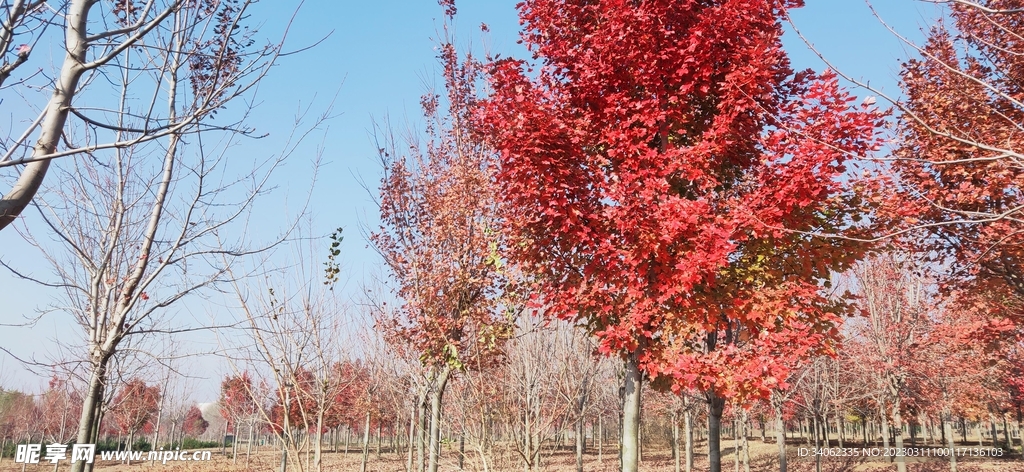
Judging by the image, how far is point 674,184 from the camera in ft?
17.2

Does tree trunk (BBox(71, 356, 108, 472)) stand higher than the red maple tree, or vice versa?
the red maple tree

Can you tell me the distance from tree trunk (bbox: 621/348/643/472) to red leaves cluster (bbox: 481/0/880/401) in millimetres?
345

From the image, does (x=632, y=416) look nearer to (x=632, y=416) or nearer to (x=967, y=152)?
(x=632, y=416)

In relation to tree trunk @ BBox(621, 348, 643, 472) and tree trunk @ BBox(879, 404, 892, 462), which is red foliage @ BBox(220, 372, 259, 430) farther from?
tree trunk @ BBox(879, 404, 892, 462)

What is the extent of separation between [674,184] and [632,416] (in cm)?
209

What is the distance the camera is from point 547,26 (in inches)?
214

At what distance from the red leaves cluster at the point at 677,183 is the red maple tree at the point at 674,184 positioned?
15 mm

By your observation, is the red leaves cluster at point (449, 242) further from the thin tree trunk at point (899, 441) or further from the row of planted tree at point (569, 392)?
the thin tree trunk at point (899, 441)

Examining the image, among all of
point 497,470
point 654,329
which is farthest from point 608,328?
point 497,470

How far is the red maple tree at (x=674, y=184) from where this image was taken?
4.38 m

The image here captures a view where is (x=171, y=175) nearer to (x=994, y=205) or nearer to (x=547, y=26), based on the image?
(x=547, y=26)

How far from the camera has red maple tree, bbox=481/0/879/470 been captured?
172 inches

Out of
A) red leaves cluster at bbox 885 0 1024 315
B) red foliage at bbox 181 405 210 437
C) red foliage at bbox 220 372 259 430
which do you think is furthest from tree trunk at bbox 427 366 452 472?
red foliage at bbox 181 405 210 437

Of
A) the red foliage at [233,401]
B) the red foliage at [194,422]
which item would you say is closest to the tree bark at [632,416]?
the red foliage at [233,401]
